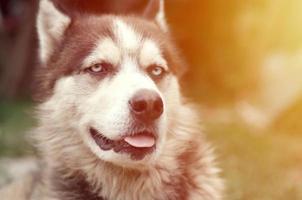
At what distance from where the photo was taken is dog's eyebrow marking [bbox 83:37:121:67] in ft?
4.31

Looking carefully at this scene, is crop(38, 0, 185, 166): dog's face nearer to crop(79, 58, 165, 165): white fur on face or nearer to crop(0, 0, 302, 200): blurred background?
crop(79, 58, 165, 165): white fur on face

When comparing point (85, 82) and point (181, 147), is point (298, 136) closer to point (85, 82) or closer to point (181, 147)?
point (181, 147)

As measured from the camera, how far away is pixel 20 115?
181 cm

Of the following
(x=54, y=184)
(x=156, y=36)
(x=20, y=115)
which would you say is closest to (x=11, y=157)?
(x=20, y=115)

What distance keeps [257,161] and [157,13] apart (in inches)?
15.8

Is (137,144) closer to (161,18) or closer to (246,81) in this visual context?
(161,18)

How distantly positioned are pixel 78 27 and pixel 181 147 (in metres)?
0.31

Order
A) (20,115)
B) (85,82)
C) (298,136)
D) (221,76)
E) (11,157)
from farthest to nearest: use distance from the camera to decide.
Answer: (11,157), (20,115), (221,76), (298,136), (85,82)

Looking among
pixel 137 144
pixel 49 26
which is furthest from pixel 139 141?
pixel 49 26

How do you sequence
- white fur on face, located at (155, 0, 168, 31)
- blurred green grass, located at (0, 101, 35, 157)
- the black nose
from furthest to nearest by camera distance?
blurred green grass, located at (0, 101, 35, 157), white fur on face, located at (155, 0, 168, 31), the black nose

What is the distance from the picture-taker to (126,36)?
134cm

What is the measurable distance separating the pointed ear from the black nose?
28 cm

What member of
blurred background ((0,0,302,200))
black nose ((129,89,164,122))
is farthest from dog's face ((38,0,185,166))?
blurred background ((0,0,302,200))

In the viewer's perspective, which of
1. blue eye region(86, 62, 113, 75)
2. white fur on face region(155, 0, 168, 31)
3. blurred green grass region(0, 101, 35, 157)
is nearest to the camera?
blue eye region(86, 62, 113, 75)
